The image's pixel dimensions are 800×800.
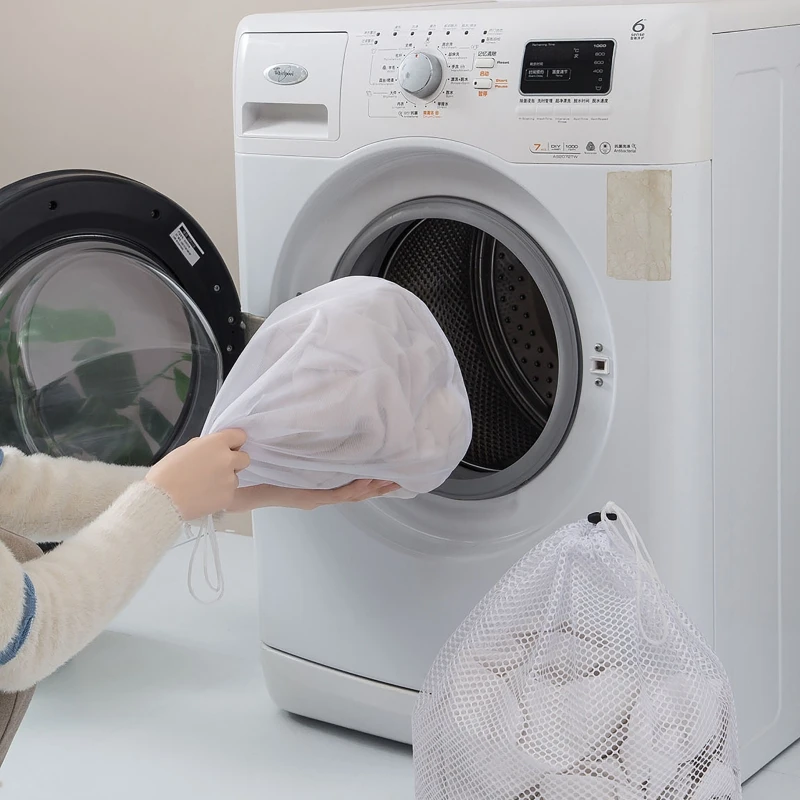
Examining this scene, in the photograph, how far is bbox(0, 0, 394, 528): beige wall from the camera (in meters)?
2.26

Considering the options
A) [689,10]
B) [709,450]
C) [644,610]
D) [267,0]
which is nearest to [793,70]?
[689,10]

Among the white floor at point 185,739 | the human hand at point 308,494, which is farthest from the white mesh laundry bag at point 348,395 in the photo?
the white floor at point 185,739

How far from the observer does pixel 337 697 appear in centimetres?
161

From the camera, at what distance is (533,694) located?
1.16 meters

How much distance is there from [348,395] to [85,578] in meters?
0.34

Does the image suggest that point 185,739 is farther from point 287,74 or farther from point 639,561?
point 287,74

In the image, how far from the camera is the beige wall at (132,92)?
7.40ft

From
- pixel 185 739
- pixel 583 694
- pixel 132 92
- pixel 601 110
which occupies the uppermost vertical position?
pixel 132 92

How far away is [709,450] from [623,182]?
A: 0.31 metres

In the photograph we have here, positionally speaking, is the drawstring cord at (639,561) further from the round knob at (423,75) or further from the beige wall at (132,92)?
the beige wall at (132,92)

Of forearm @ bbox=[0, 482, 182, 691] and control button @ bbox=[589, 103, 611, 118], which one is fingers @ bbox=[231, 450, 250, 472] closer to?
forearm @ bbox=[0, 482, 182, 691]

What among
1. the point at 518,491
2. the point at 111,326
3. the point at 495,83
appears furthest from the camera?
the point at 111,326

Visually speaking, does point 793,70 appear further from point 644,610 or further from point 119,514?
point 119,514

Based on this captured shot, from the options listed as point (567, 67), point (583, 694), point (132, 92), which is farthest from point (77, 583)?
point (132, 92)
